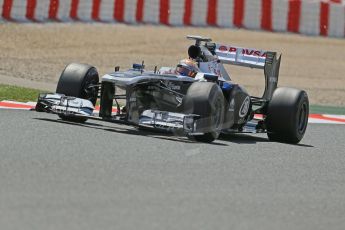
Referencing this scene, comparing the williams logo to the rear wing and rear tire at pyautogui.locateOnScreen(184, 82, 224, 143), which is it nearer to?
the rear wing

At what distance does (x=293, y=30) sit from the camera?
2780cm

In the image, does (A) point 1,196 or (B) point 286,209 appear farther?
(B) point 286,209

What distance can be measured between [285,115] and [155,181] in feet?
14.1

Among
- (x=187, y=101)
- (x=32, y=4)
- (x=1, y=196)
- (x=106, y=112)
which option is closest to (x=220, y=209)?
(x=1, y=196)

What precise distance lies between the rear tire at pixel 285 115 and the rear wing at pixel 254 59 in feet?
2.54

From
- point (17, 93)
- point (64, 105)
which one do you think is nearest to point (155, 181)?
point (64, 105)

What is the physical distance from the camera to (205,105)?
11133 millimetres

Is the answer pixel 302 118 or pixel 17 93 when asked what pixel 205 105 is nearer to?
pixel 302 118

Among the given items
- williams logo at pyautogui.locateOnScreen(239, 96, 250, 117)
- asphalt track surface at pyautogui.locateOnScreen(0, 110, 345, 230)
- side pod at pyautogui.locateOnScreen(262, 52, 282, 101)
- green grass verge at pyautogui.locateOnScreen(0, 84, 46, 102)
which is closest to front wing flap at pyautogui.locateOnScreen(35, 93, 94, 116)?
asphalt track surface at pyautogui.locateOnScreen(0, 110, 345, 230)

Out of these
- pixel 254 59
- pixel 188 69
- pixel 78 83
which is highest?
pixel 254 59

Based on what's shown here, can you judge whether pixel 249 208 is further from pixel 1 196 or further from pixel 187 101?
pixel 187 101

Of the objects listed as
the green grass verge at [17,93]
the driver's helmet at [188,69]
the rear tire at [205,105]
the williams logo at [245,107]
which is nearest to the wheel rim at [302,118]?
the williams logo at [245,107]

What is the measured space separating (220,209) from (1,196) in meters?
1.51

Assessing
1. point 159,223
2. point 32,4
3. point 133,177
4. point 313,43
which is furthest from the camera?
point 313,43
